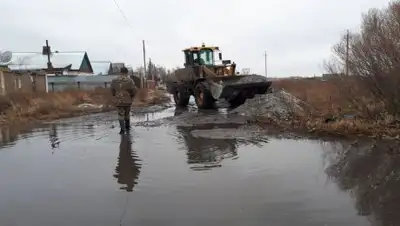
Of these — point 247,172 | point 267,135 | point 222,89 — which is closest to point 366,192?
point 247,172

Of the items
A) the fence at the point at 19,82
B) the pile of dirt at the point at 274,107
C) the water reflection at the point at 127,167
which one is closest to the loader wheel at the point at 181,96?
the pile of dirt at the point at 274,107

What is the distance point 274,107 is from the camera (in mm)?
16250

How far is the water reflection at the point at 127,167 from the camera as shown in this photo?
6758mm

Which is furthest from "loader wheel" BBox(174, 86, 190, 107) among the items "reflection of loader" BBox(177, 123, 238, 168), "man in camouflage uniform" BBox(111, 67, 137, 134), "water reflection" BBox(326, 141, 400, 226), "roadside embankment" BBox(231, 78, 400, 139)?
"water reflection" BBox(326, 141, 400, 226)

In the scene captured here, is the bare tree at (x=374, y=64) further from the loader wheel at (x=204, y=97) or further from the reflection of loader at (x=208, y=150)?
the loader wheel at (x=204, y=97)

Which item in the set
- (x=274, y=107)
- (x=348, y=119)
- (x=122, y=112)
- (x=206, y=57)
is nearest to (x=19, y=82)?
(x=206, y=57)

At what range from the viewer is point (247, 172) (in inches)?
284

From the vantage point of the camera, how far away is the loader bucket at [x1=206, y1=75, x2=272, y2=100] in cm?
2059

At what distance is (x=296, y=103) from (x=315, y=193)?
10784 mm

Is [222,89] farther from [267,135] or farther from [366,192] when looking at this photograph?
[366,192]

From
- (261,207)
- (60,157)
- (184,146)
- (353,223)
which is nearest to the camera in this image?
(353,223)

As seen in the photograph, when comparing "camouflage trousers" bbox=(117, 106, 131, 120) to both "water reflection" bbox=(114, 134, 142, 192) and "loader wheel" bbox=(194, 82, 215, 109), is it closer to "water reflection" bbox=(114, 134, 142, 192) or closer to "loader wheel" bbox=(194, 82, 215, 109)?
"water reflection" bbox=(114, 134, 142, 192)

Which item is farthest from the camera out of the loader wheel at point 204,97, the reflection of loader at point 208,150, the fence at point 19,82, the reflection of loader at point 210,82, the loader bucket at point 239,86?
the fence at point 19,82

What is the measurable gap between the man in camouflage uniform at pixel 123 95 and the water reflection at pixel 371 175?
5.85 m
